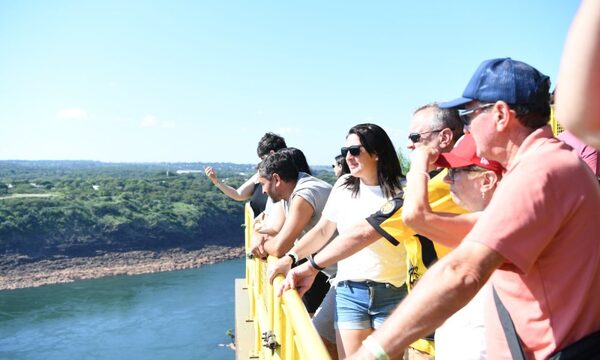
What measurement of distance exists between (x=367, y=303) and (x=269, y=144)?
2536mm

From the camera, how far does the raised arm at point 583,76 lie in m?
0.87

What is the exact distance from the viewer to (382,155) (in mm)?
2715

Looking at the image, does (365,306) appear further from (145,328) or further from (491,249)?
(145,328)

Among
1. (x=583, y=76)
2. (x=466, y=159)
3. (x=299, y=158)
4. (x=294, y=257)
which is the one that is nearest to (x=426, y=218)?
(x=466, y=159)

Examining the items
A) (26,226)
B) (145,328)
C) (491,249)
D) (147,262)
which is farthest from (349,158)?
(26,226)

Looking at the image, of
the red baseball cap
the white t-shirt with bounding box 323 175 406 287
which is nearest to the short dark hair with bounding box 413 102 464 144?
the white t-shirt with bounding box 323 175 406 287

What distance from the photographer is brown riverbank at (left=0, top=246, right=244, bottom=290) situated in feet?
139

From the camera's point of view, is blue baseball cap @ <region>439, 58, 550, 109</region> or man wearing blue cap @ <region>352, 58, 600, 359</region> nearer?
man wearing blue cap @ <region>352, 58, 600, 359</region>

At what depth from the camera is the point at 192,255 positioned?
169ft

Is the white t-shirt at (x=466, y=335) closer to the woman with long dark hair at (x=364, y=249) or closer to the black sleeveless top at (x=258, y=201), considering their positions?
the woman with long dark hair at (x=364, y=249)

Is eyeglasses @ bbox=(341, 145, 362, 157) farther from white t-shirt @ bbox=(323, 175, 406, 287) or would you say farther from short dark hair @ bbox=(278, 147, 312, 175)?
short dark hair @ bbox=(278, 147, 312, 175)

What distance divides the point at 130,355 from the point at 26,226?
30228 mm

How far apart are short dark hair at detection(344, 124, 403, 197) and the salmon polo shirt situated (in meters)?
1.41

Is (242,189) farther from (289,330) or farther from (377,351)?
(377,351)
